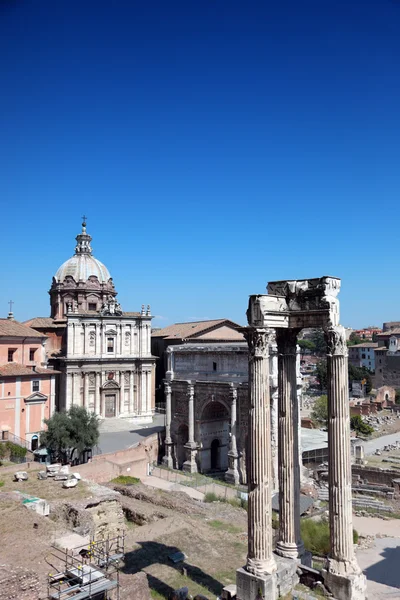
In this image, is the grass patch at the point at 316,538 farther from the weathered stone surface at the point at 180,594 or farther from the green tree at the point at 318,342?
the green tree at the point at 318,342

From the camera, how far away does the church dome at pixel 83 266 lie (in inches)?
1877

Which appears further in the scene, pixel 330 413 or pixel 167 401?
pixel 167 401

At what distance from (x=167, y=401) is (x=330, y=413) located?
2406cm

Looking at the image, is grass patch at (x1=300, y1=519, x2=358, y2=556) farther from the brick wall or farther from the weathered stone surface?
the brick wall

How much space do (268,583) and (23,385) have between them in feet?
81.6

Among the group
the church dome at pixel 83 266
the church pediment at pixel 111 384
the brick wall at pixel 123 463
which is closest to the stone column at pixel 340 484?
the brick wall at pixel 123 463

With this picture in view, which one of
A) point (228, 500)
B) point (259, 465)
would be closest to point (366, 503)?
point (228, 500)

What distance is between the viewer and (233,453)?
2916 cm

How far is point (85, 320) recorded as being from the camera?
40.8 metres

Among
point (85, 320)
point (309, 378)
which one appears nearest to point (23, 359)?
point (85, 320)

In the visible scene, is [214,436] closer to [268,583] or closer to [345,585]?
[345,585]

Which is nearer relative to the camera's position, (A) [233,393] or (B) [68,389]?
(A) [233,393]

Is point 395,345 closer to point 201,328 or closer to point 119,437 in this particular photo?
point 201,328

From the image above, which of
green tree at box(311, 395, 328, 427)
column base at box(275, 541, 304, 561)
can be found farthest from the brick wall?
green tree at box(311, 395, 328, 427)
